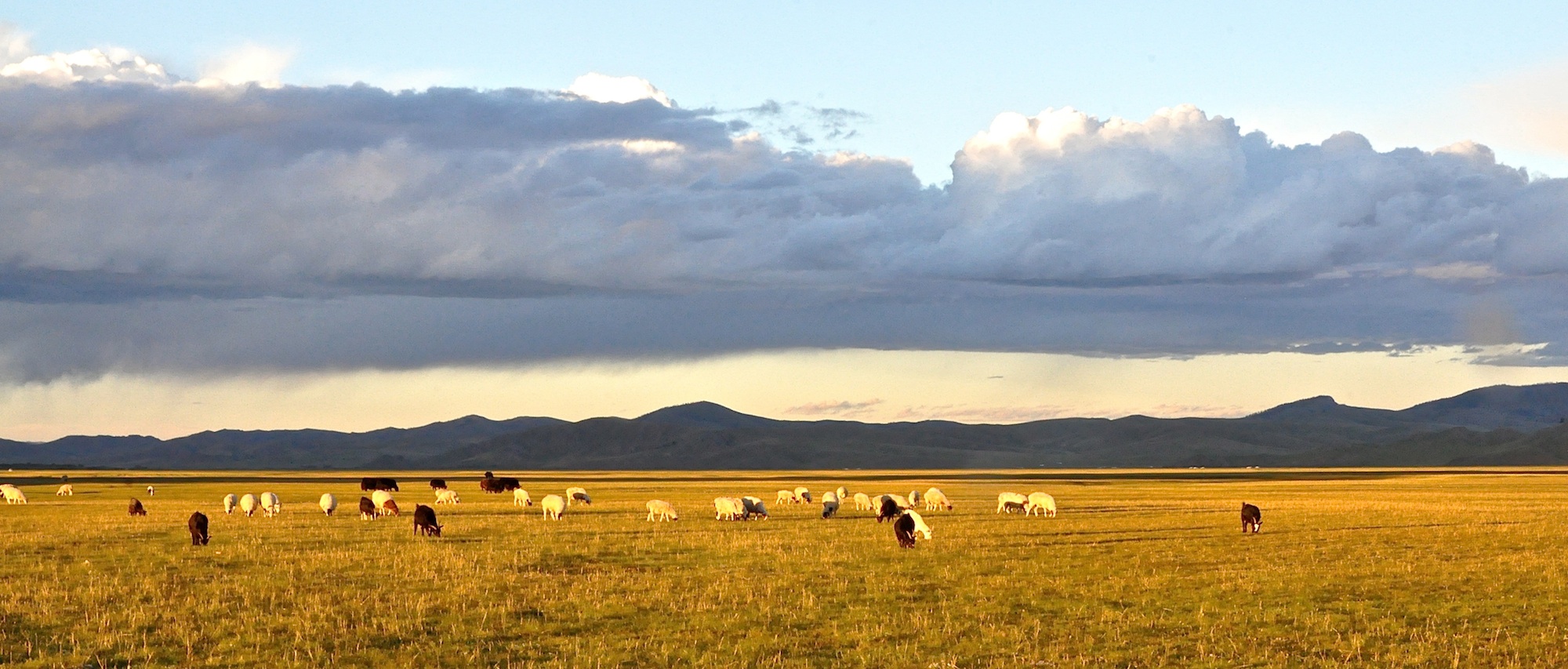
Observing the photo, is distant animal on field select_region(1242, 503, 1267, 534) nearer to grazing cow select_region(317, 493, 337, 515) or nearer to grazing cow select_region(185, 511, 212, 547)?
grazing cow select_region(185, 511, 212, 547)

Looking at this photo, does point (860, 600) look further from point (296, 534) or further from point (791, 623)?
point (296, 534)

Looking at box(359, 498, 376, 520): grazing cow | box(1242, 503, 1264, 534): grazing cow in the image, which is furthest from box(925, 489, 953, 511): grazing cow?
box(359, 498, 376, 520): grazing cow

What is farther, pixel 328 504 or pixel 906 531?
pixel 328 504

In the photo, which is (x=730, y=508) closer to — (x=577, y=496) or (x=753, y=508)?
(x=753, y=508)

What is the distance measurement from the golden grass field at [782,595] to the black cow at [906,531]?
231mm

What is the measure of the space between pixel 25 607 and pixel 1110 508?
37891mm

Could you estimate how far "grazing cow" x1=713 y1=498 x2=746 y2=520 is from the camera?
41.9m

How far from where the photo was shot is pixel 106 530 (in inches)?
1406

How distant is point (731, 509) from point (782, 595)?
19.8m

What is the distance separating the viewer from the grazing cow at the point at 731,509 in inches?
1650

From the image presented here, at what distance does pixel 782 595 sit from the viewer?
22.1 metres

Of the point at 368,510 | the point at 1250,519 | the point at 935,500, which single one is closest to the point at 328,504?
the point at 368,510

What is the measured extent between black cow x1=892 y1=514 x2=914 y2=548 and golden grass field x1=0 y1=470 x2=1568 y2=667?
23 cm

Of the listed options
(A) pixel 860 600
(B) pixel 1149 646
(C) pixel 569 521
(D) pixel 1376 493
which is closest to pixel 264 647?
(A) pixel 860 600
